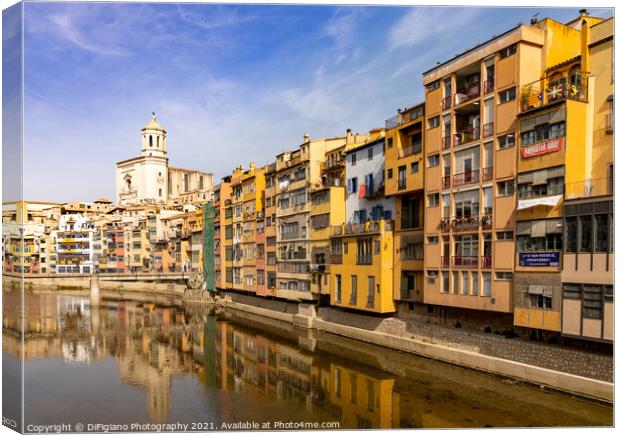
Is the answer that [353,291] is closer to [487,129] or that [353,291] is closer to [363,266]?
[363,266]

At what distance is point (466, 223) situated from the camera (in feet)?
83.0

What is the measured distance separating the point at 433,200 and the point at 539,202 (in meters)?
7.19

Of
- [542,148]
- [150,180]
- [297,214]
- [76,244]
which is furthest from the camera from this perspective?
[150,180]

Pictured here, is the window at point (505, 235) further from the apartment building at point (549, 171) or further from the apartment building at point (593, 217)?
the apartment building at point (593, 217)

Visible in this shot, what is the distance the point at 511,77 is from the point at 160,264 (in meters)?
71.9

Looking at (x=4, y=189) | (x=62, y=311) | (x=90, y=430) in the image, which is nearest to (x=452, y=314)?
(x=90, y=430)

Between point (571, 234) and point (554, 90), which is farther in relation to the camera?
point (554, 90)

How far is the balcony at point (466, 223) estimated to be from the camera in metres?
24.7

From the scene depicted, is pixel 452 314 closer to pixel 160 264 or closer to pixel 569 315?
pixel 569 315

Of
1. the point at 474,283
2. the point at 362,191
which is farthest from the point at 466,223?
the point at 362,191

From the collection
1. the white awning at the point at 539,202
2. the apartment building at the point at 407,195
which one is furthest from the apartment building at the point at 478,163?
the apartment building at the point at 407,195

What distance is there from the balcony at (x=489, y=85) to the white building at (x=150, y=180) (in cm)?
8344

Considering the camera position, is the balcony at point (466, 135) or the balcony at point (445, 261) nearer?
the balcony at point (466, 135)

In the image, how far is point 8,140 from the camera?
621 inches
